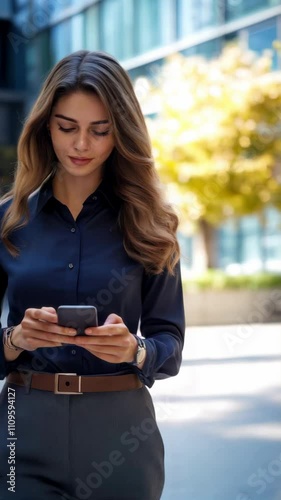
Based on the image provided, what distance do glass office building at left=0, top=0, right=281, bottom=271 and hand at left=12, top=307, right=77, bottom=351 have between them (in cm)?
1385

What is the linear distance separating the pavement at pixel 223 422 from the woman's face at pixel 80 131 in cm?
359

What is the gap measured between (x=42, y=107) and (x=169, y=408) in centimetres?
602

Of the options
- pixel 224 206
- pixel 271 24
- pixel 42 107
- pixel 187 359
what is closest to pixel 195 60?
pixel 271 24

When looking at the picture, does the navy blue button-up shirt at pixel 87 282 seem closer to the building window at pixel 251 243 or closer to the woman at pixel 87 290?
the woman at pixel 87 290

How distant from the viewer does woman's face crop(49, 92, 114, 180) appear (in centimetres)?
212

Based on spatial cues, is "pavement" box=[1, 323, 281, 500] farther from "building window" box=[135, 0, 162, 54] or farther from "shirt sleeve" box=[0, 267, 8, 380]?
"building window" box=[135, 0, 162, 54]

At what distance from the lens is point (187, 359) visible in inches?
433

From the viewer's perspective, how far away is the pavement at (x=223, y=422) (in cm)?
567

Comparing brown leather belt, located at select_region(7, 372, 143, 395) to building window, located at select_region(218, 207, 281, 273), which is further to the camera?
building window, located at select_region(218, 207, 281, 273)

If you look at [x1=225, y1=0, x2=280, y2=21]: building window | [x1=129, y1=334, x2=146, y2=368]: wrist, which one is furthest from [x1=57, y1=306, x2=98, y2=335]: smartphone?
[x1=225, y1=0, x2=280, y2=21]: building window

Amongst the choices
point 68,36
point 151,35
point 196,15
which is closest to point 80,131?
point 196,15

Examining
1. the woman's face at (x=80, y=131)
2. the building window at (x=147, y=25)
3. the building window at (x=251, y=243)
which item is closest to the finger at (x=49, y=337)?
the woman's face at (x=80, y=131)

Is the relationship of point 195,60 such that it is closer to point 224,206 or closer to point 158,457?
point 224,206

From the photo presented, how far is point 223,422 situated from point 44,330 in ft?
19.1
